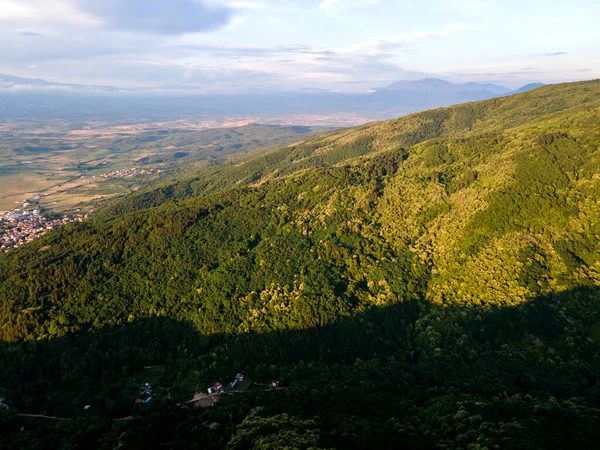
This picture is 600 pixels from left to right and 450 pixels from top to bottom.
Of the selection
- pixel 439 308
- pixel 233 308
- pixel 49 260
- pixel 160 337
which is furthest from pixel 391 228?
pixel 49 260

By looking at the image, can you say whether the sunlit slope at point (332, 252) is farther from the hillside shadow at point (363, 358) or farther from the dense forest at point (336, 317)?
the hillside shadow at point (363, 358)

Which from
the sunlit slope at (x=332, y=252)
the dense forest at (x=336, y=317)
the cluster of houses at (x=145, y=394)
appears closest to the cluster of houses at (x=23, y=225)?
the dense forest at (x=336, y=317)

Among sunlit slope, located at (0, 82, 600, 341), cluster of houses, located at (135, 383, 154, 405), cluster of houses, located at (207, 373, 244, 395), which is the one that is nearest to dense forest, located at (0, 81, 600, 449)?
sunlit slope, located at (0, 82, 600, 341)

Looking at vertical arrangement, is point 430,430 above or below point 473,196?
below

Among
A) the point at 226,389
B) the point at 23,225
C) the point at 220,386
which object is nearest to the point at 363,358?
the point at 226,389

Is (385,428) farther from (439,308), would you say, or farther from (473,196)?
(473,196)
